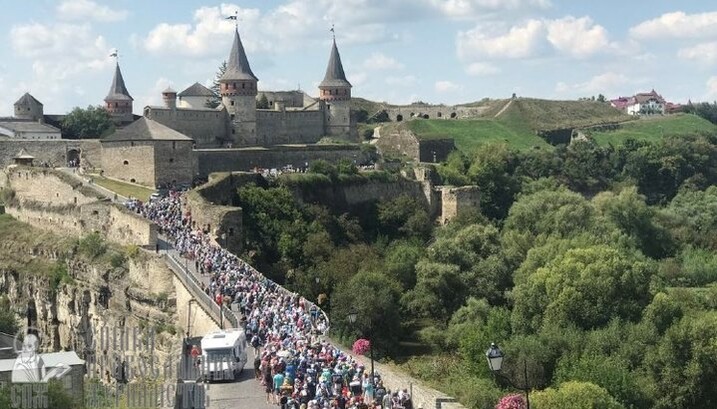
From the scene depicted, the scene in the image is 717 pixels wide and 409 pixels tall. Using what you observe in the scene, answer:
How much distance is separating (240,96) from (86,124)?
36.5ft

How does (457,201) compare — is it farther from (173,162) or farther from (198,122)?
(173,162)

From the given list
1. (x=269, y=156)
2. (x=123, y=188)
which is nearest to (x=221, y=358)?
(x=123, y=188)

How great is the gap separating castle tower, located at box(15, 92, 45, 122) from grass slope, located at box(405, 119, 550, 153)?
30893 millimetres

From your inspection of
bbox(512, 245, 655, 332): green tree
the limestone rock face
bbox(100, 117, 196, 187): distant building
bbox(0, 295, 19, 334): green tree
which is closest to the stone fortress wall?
bbox(100, 117, 196, 187): distant building

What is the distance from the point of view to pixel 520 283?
45.2m

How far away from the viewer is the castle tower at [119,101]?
243 feet

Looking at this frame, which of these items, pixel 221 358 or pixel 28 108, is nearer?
pixel 221 358

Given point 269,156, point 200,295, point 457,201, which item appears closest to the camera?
point 200,295

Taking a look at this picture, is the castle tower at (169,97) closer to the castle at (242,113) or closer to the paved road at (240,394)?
the castle at (242,113)

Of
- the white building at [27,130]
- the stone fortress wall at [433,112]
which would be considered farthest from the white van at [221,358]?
the stone fortress wall at [433,112]

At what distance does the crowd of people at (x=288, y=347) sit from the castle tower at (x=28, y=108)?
35.6 m

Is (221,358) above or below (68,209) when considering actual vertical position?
below

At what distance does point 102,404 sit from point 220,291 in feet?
19.6

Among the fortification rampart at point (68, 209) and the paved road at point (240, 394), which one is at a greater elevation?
the fortification rampart at point (68, 209)
